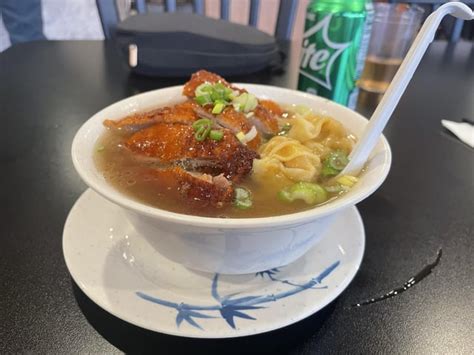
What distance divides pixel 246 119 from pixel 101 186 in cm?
40

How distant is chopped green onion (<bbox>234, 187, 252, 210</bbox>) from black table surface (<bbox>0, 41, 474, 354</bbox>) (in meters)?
0.23

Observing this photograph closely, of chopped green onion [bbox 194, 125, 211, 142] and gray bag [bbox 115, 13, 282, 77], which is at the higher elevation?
chopped green onion [bbox 194, 125, 211, 142]

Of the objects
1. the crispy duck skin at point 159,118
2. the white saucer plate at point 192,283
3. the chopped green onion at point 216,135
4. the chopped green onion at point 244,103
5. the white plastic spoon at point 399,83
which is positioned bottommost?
the white saucer plate at point 192,283

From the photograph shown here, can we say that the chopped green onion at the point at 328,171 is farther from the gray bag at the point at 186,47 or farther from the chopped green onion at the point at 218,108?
the gray bag at the point at 186,47

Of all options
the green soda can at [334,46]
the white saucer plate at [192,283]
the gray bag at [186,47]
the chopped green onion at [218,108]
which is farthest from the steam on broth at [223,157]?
the gray bag at [186,47]

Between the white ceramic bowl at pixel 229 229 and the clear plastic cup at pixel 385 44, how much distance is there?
1022mm

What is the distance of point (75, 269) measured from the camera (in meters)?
0.78

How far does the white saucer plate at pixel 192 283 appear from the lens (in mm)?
695

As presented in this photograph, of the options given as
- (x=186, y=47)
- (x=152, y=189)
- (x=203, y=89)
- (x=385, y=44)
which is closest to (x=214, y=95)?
(x=203, y=89)

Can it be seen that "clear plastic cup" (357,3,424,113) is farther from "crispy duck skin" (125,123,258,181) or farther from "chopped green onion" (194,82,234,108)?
"crispy duck skin" (125,123,258,181)

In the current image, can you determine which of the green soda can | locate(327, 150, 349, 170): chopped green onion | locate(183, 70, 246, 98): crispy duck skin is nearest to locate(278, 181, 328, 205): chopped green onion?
locate(327, 150, 349, 170): chopped green onion

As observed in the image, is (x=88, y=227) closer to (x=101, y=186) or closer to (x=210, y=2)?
(x=101, y=186)

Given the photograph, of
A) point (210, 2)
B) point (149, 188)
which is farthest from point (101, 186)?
point (210, 2)

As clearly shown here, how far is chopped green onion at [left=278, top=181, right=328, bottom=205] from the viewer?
81cm
